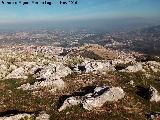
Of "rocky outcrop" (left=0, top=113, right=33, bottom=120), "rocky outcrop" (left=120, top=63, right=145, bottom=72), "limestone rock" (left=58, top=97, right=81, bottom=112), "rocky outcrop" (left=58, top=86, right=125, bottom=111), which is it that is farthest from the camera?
"rocky outcrop" (left=120, top=63, right=145, bottom=72)

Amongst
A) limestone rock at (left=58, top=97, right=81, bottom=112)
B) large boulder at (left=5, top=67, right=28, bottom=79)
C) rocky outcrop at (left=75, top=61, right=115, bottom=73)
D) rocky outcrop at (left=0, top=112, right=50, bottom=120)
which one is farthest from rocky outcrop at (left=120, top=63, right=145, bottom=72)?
rocky outcrop at (left=0, top=112, right=50, bottom=120)

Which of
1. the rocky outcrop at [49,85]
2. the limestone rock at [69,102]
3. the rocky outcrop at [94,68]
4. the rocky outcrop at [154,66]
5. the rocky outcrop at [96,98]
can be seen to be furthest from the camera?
the rocky outcrop at [154,66]

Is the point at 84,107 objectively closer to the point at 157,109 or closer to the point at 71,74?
the point at 157,109

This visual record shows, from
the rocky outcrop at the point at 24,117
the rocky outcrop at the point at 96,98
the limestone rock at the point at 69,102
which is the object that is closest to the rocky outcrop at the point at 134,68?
the rocky outcrop at the point at 96,98

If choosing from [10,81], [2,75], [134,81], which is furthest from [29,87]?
[134,81]

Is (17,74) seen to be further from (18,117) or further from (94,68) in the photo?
(18,117)

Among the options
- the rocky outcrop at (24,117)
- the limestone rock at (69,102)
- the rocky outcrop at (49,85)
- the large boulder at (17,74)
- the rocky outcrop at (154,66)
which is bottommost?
the large boulder at (17,74)

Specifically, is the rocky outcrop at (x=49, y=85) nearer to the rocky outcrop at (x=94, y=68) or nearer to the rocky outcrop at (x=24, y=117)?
the rocky outcrop at (x=94, y=68)

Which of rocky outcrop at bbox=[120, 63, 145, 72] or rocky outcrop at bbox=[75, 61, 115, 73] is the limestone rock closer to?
rocky outcrop at bbox=[75, 61, 115, 73]
